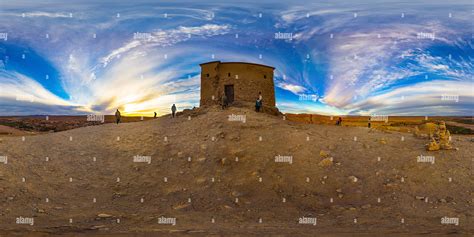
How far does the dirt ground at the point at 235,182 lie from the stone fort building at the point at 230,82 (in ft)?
20.8

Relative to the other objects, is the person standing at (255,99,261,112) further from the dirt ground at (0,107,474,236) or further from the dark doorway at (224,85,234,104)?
the dark doorway at (224,85,234,104)

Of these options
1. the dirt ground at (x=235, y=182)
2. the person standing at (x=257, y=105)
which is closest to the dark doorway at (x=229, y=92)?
the person standing at (x=257, y=105)

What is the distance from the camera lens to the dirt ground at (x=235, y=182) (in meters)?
13.8

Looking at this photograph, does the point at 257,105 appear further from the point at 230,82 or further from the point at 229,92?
the point at 230,82

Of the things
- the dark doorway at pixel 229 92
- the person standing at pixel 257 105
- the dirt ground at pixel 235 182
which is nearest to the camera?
the dirt ground at pixel 235 182

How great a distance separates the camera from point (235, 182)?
18.2 m

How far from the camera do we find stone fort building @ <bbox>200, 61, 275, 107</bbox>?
31219 mm

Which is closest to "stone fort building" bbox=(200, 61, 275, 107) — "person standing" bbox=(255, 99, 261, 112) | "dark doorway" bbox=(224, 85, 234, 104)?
"dark doorway" bbox=(224, 85, 234, 104)

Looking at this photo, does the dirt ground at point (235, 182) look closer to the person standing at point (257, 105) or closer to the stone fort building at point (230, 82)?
the person standing at point (257, 105)

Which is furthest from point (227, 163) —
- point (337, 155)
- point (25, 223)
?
point (25, 223)

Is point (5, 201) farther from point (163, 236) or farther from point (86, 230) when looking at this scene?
point (163, 236)

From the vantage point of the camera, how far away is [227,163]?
19.7m

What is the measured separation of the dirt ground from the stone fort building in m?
6.34

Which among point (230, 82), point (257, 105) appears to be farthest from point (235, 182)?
point (230, 82)
